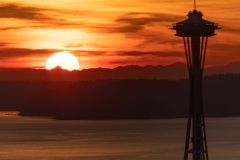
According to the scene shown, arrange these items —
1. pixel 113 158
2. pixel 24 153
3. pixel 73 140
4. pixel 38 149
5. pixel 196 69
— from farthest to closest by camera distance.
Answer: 1. pixel 73 140
2. pixel 38 149
3. pixel 24 153
4. pixel 113 158
5. pixel 196 69

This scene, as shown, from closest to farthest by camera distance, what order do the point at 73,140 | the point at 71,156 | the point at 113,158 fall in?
the point at 113,158 < the point at 71,156 < the point at 73,140

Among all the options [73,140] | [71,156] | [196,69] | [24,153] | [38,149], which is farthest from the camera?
[73,140]

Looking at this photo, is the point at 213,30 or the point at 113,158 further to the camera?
the point at 113,158

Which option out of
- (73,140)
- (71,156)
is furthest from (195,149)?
(73,140)

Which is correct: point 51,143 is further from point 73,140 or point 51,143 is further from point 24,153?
point 24,153

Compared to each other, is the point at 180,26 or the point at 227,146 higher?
the point at 180,26

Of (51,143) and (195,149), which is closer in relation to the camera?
(195,149)

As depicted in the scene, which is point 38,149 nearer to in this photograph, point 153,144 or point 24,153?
point 24,153

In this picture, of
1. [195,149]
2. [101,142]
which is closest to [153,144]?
[101,142]

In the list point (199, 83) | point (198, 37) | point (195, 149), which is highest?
point (198, 37)
